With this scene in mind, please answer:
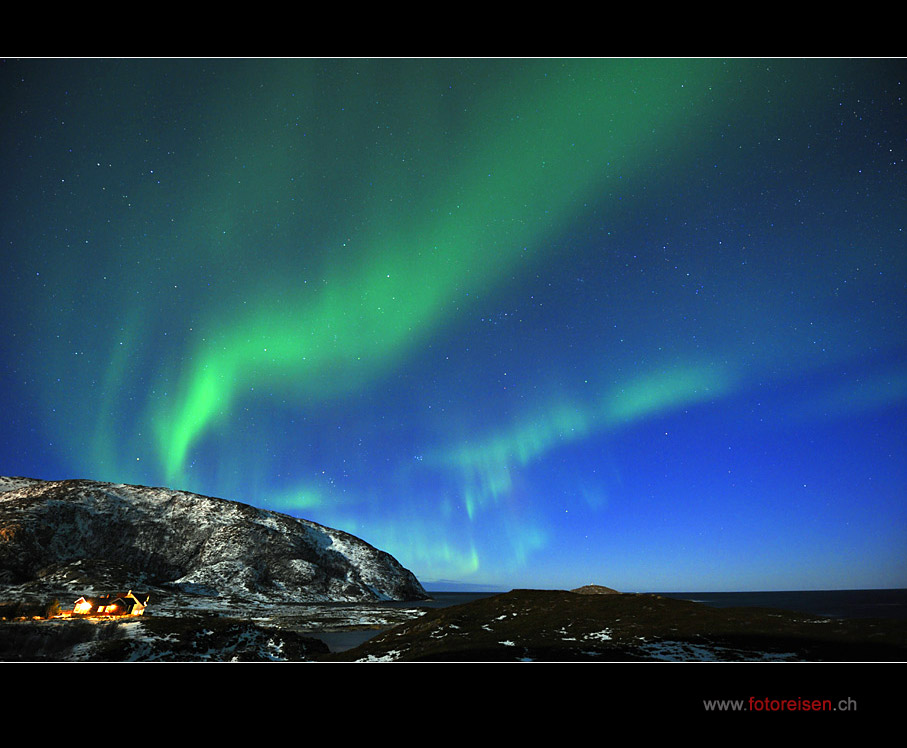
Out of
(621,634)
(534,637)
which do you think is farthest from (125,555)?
(621,634)

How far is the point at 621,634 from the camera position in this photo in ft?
126

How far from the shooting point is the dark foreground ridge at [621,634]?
98.3 ft

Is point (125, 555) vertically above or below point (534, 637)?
above

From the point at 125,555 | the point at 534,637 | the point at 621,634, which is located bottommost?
the point at 534,637

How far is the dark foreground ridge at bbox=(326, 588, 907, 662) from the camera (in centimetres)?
2997

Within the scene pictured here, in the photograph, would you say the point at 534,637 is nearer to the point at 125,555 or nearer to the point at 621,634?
the point at 621,634

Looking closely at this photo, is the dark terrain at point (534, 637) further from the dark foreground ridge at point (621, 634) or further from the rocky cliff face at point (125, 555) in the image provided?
the rocky cliff face at point (125, 555)

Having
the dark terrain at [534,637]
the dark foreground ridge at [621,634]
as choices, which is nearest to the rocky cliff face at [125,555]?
the dark terrain at [534,637]

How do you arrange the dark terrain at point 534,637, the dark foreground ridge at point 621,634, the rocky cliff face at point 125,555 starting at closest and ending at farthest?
the dark foreground ridge at point 621,634, the dark terrain at point 534,637, the rocky cliff face at point 125,555

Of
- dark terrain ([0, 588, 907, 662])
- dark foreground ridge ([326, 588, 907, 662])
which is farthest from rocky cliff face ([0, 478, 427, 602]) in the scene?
dark foreground ridge ([326, 588, 907, 662])
